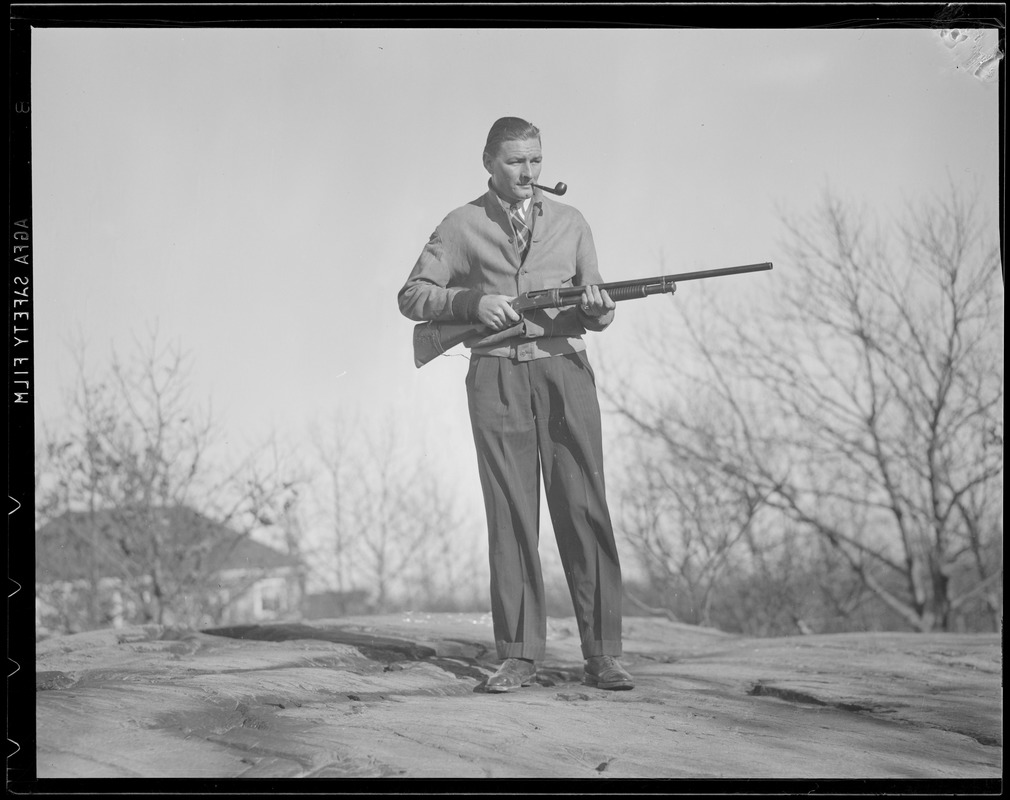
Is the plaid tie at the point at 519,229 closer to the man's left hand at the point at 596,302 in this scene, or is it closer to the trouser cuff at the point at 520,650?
the man's left hand at the point at 596,302

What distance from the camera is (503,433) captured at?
4684 millimetres

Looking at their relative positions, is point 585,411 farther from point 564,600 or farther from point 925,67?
point 925,67

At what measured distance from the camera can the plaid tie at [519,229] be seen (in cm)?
474

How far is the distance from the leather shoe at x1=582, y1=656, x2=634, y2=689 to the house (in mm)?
2212

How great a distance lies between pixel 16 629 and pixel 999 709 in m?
4.14

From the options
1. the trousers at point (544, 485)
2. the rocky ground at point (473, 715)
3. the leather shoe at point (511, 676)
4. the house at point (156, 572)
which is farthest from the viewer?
the house at point (156, 572)

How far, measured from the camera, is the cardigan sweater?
468 centimetres

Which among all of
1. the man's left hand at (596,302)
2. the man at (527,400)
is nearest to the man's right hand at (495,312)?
the man at (527,400)

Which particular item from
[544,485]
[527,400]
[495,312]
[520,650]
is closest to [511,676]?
[520,650]

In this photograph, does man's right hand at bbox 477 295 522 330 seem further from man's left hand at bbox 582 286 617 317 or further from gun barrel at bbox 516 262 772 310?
man's left hand at bbox 582 286 617 317

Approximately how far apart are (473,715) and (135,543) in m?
4.43

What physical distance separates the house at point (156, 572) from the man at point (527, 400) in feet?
6.47

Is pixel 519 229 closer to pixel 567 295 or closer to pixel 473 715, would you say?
pixel 567 295

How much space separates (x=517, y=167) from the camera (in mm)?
4789
